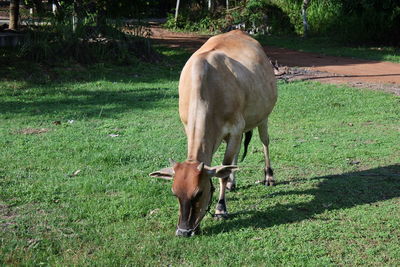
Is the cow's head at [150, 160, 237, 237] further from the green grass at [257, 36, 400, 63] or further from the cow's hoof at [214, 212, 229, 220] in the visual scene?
the green grass at [257, 36, 400, 63]

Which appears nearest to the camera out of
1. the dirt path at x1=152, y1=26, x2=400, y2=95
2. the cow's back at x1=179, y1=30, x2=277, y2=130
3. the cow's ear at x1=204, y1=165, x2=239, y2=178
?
the cow's ear at x1=204, y1=165, x2=239, y2=178

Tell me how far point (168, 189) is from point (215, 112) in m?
1.40

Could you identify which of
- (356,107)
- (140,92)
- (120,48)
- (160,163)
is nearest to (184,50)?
(120,48)

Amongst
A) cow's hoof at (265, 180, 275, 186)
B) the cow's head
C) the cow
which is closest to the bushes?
the cow

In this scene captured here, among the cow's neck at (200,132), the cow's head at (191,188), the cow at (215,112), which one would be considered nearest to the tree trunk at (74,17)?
the cow at (215,112)

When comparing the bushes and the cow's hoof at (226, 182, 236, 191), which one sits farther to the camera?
the bushes

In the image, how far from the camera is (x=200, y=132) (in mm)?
5316

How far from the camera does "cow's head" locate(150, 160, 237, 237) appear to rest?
4.89 meters

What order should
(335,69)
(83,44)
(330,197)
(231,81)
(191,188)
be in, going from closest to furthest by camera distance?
1. (191,188)
2. (231,81)
3. (330,197)
4. (83,44)
5. (335,69)

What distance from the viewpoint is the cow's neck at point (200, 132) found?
5281 mm

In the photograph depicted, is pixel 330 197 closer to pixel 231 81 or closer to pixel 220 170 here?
pixel 231 81

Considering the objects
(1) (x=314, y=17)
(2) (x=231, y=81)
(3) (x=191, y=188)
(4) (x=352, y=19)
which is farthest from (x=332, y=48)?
(3) (x=191, y=188)

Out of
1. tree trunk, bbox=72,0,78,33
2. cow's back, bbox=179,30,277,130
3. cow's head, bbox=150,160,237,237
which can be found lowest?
cow's head, bbox=150,160,237,237

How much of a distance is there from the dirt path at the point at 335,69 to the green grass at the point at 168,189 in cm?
292
